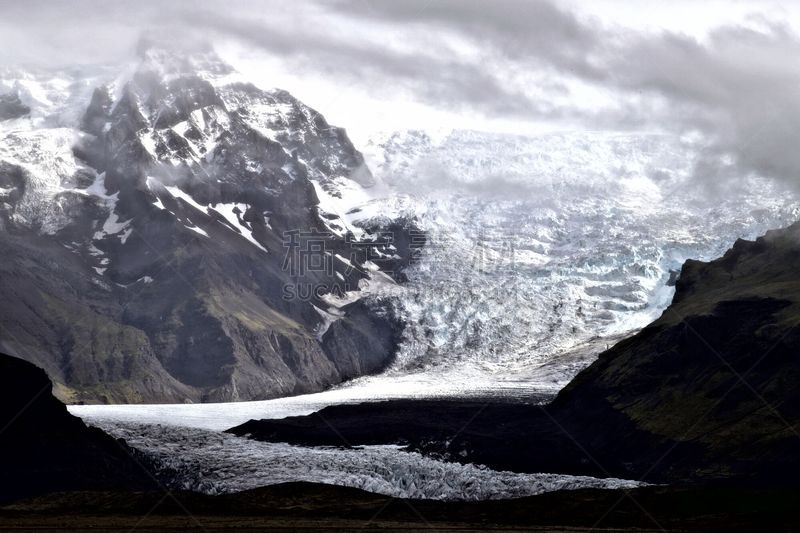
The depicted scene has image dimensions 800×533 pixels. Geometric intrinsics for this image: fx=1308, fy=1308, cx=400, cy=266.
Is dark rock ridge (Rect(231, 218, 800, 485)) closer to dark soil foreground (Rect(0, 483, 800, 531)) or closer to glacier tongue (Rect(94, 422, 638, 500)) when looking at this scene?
glacier tongue (Rect(94, 422, 638, 500))

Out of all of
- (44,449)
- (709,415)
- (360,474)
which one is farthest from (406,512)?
(709,415)

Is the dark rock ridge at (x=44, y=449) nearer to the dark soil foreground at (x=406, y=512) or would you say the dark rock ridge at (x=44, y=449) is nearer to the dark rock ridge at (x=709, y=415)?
the dark soil foreground at (x=406, y=512)

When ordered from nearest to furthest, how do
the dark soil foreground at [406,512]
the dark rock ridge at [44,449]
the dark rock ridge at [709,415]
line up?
the dark soil foreground at [406,512]
the dark rock ridge at [44,449]
the dark rock ridge at [709,415]

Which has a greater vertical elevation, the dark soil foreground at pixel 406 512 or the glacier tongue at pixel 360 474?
the dark soil foreground at pixel 406 512

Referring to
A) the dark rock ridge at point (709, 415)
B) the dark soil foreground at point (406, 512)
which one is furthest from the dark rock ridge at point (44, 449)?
the dark rock ridge at point (709, 415)

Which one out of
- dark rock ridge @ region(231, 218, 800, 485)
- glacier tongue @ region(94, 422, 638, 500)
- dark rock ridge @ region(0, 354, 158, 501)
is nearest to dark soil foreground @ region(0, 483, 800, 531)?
dark rock ridge @ region(0, 354, 158, 501)

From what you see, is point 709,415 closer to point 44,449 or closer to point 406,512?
point 406,512
